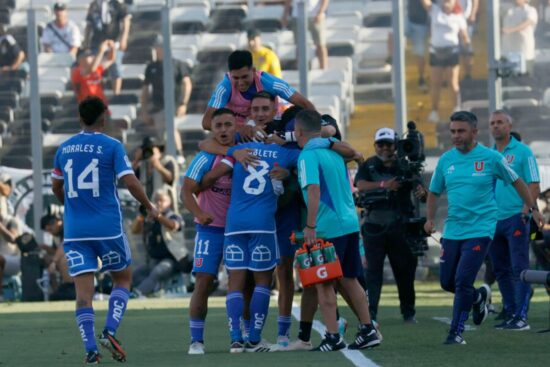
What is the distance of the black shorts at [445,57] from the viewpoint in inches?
1041

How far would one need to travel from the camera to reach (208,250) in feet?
45.1

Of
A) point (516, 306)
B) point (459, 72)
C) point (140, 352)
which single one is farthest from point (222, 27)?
point (140, 352)

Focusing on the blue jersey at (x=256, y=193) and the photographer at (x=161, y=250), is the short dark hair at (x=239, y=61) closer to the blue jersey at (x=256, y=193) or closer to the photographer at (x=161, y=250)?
the blue jersey at (x=256, y=193)

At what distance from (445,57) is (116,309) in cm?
1449

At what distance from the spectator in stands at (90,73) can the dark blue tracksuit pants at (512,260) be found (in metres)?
12.4

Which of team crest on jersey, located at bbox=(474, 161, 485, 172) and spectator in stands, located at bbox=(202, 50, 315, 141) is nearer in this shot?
team crest on jersey, located at bbox=(474, 161, 485, 172)

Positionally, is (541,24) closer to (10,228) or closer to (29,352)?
(10,228)

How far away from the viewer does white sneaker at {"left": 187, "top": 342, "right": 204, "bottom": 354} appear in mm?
13430

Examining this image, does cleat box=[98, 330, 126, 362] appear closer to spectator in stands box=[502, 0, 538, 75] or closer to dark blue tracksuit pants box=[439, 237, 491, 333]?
dark blue tracksuit pants box=[439, 237, 491, 333]

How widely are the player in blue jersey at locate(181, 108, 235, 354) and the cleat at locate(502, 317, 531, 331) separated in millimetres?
3361

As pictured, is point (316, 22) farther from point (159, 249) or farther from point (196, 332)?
point (196, 332)

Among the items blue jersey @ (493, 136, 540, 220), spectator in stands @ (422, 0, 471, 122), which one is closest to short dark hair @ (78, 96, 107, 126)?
blue jersey @ (493, 136, 540, 220)

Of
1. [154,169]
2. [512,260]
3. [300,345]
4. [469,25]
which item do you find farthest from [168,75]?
[300,345]

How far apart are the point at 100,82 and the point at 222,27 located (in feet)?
7.36
